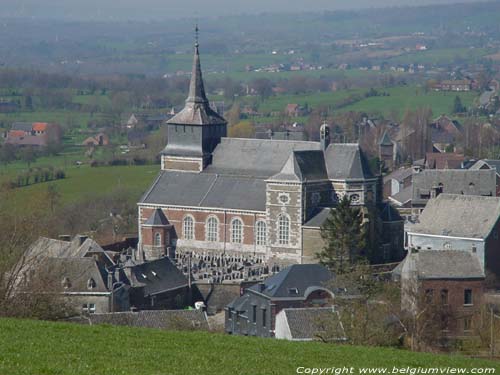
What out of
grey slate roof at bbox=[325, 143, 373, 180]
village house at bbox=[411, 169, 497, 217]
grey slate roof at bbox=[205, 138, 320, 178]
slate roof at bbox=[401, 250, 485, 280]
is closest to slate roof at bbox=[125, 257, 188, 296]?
grey slate roof at bbox=[325, 143, 373, 180]

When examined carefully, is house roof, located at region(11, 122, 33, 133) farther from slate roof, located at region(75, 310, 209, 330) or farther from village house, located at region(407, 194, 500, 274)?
slate roof, located at region(75, 310, 209, 330)

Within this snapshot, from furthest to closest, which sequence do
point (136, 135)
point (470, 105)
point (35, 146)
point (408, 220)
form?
point (470, 105), point (136, 135), point (35, 146), point (408, 220)

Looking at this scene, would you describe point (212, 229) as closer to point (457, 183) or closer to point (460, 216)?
point (457, 183)

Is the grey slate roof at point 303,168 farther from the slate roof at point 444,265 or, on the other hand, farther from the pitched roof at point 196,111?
the slate roof at point 444,265

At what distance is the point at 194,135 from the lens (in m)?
67.6

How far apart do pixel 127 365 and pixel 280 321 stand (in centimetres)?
2088

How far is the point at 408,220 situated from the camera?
63.0 metres

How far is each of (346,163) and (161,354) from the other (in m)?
38.2

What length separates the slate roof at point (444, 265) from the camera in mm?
47500

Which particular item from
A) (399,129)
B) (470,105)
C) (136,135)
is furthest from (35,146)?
(470,105)

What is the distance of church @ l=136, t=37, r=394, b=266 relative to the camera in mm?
60812

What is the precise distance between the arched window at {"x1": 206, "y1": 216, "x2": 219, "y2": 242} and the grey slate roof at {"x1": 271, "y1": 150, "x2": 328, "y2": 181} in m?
4.80

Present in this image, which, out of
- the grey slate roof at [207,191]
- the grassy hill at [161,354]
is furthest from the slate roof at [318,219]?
the grassy hill at [161,354]

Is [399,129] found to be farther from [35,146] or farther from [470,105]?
[470,105]
